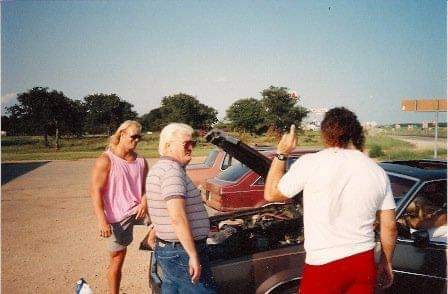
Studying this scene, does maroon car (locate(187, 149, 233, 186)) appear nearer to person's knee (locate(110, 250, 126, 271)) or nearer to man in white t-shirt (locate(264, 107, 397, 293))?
person's knee (locate(110, 250, 126, 271))

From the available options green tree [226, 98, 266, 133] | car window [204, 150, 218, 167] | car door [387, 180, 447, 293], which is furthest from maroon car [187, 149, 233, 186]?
green tree [226, 98, 266, 133]

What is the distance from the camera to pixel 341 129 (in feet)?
7.26

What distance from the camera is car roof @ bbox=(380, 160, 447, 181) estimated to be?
328 centimetres

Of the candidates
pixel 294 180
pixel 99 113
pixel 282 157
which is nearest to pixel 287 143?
pixel 282 157

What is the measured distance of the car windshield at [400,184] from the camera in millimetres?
3270

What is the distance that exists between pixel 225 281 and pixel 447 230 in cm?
215

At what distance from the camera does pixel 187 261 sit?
2.37 metres

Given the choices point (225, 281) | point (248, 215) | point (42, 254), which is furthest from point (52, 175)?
point (225, 281)

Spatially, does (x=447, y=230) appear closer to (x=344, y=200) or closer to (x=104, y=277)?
(x=344, y=200)

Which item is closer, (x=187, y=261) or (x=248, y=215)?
(x=187, y=261)

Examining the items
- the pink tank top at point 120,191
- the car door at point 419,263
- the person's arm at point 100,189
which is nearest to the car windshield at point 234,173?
the pink tank top at point 120,191

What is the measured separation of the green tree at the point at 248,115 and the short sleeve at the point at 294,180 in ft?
164

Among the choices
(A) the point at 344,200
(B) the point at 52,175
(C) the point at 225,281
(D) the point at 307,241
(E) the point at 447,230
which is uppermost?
(A) the point at 344,200

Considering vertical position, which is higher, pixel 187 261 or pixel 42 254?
pixel 187 261
